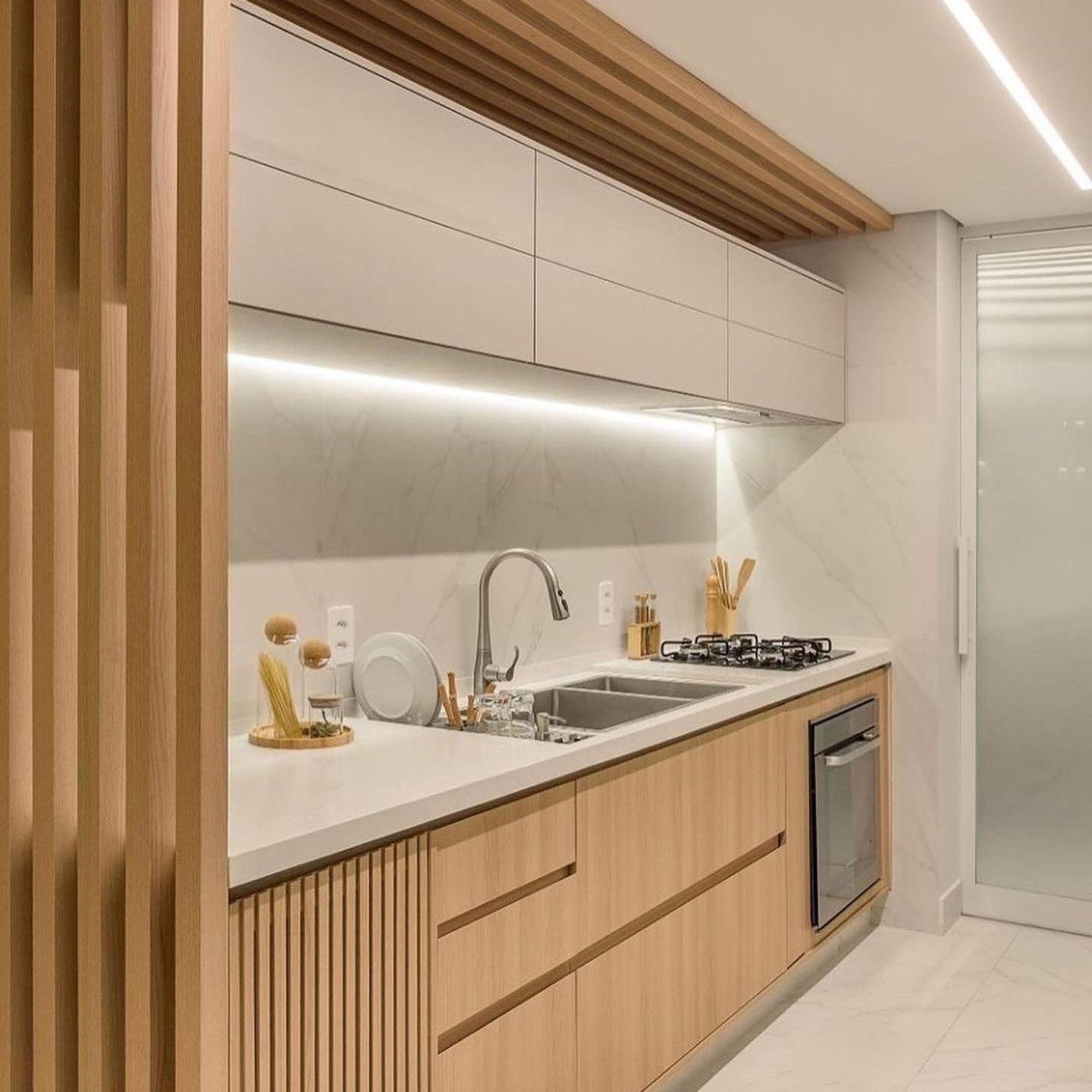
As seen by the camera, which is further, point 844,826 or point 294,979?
point 844,826

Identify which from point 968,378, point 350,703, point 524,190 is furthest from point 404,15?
point 968,378

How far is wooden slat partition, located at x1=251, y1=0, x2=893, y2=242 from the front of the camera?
91.8 inches

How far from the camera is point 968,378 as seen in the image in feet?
13.6

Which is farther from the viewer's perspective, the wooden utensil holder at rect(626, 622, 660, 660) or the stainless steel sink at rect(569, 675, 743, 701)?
the wooden utensil holder at rect(626, 622, 660, 660)

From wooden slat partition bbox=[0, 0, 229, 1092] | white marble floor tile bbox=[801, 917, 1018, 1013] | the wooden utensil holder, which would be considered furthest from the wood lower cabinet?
the wooden utensil holder

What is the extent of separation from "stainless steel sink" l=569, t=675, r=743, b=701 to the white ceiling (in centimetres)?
147

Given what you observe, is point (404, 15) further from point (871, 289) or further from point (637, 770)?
point (871, 289)

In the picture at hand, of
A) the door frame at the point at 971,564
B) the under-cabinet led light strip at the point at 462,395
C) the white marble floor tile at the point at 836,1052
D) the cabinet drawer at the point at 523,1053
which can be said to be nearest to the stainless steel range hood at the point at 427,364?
the under-cabinet led light strip at the point at 462,395

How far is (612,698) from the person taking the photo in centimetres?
314

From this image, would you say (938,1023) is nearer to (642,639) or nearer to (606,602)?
(642,639)

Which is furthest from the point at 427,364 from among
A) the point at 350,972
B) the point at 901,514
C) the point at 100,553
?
the point at 901,514

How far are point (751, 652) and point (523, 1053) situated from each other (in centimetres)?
178

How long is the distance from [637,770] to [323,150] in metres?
1.33

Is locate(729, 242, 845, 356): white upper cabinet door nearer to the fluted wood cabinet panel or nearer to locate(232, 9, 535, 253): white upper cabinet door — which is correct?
locate(232, 9, 535, 253): white upper cabinet door
